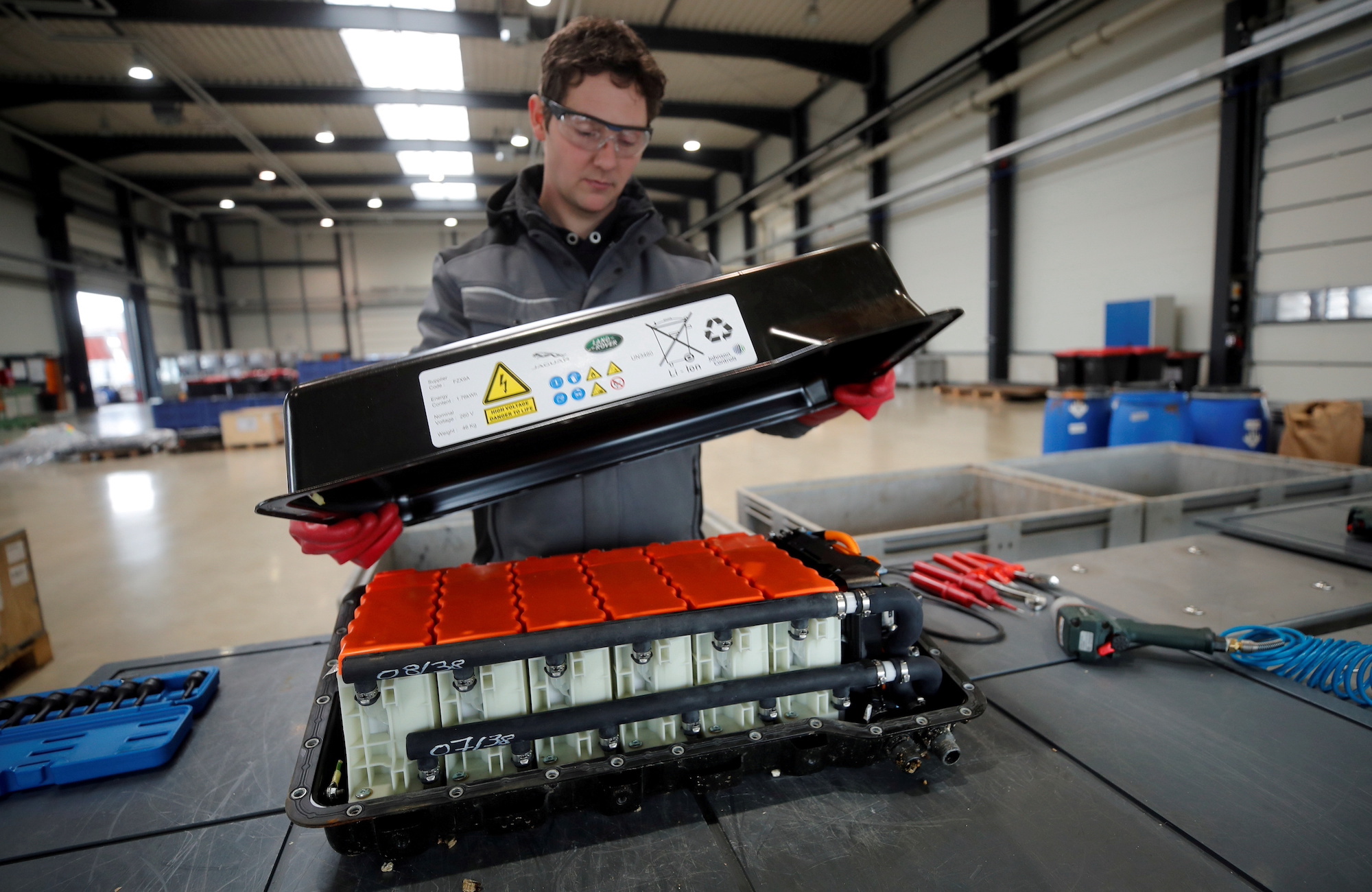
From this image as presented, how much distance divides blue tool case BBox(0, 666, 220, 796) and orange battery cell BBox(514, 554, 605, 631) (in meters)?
0.47

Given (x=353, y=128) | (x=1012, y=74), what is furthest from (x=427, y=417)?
(x=353, y=128)

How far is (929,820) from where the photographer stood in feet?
2.04

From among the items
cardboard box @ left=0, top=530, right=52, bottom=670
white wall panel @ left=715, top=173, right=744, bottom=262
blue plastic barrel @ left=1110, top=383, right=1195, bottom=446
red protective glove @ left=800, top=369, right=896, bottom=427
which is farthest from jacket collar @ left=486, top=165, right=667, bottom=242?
white wall panel @ left=715, top=173, right=744, bottom=262

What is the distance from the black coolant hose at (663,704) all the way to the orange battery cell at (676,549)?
8.7 inches

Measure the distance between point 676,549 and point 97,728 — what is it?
0.74 metres

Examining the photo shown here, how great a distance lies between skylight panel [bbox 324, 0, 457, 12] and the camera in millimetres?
6684

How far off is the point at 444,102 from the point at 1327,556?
10300 mm

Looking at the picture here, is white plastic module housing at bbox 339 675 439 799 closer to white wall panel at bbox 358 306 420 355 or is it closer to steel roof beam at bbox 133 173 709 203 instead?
steel roof beam at bbox 133 173 709 203

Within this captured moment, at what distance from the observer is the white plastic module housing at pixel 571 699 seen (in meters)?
0.59

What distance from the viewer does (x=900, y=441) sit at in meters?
5.48

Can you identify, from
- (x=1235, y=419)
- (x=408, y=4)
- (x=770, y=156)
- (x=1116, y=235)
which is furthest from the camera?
(x=770, y=156)

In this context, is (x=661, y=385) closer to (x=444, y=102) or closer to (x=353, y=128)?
(x=444, y=102)

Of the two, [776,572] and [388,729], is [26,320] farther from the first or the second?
[776,572]

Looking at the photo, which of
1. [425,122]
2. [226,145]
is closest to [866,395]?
[425,122]
